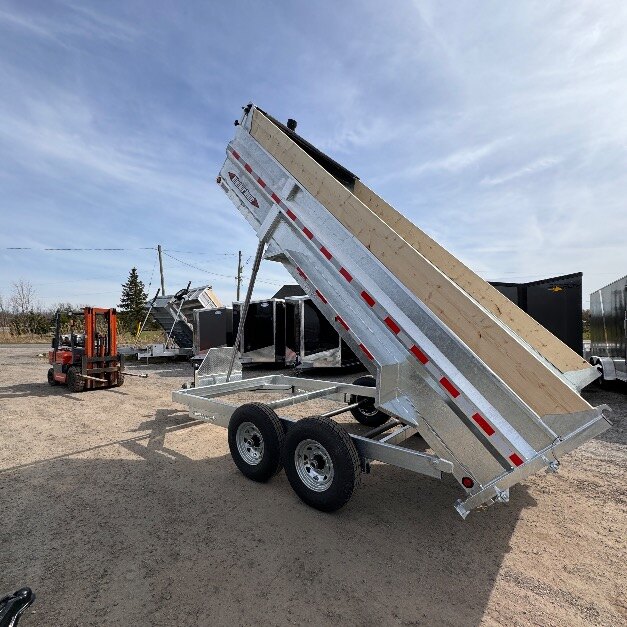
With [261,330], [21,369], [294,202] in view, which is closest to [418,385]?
[294,202]

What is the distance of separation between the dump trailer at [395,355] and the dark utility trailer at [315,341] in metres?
6.94

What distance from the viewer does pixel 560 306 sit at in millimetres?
9781

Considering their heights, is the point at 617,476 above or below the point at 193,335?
below

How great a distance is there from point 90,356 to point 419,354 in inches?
381

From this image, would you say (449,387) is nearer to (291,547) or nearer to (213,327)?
(291,547)

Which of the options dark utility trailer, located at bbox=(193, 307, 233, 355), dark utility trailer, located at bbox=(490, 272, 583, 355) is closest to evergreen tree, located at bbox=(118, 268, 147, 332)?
dark utility trailer, located at bbox=(193, 307, 233, 355)

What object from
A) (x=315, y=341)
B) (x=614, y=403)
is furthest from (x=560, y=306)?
(x=315, y=341)

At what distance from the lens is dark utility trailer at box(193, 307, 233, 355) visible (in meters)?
14.6

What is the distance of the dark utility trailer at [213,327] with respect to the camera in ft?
47.9

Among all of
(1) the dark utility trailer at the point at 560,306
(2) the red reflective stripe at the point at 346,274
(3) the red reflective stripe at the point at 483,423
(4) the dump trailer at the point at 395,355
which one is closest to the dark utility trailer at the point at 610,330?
(1) the dark utility trailer at the point at 560,306

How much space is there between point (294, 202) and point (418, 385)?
7.42ft

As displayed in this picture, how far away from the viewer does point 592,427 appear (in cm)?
255

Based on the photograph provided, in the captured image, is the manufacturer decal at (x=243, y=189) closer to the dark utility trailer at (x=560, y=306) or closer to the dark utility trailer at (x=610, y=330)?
the dark utility trailer at (x=610, y=330)

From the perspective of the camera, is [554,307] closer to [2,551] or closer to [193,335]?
[2,551]
